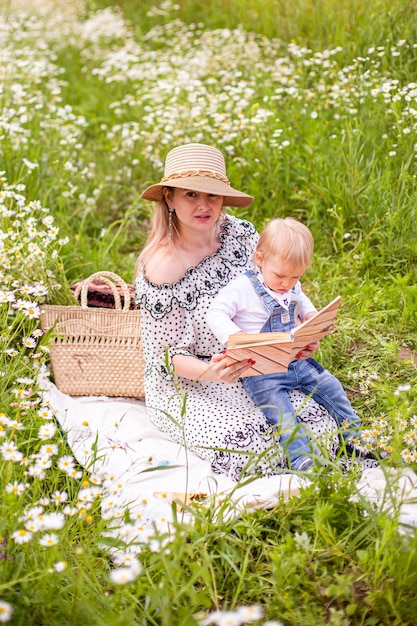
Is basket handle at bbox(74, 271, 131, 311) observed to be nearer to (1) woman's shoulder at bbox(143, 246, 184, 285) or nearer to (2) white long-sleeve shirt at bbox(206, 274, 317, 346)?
(1) woman's shoulder at bbox(143, 246, 184, 285)

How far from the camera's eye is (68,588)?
2117mm

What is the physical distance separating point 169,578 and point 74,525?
2.16 feet

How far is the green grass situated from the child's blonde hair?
59cm

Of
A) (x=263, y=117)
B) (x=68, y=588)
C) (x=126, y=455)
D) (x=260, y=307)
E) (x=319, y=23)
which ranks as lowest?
(x=126, y=455)

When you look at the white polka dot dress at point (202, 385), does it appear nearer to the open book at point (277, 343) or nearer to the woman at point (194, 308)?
the woman at point (194, 308)

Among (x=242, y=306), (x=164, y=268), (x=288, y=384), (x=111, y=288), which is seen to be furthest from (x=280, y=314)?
(x=111, y=288)

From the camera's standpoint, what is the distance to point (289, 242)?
2.81 m

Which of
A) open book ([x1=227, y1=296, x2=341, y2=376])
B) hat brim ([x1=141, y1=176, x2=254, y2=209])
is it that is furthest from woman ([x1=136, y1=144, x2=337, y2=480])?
open book ([x1=227, y1=296, x2=341, y2=376])

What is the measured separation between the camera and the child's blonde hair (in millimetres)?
2811

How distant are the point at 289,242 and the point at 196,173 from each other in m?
0.55

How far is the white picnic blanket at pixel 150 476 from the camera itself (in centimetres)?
240

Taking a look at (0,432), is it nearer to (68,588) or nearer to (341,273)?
(68,588)

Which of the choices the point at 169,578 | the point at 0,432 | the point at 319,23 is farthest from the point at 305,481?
the point at 319,23

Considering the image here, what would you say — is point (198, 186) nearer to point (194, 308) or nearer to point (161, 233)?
point (161, 233)
